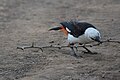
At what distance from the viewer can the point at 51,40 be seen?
9438 millimetres

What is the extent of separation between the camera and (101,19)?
1217cm

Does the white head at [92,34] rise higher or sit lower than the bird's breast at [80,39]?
higher

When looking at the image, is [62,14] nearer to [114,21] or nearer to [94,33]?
[114,21]

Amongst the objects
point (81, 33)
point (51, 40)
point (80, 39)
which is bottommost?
point (51, 40)

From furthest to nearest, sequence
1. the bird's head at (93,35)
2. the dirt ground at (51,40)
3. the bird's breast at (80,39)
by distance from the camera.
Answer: the bird's breast at (80,39) → the bird's head at (93,35) → the dirt ground at (51,40)

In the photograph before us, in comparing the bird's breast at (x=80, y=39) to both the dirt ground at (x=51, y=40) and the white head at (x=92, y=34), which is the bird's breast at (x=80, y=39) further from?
the dirt ground at (x=51, y=40)

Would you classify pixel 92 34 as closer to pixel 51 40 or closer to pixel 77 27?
pixel 77 27

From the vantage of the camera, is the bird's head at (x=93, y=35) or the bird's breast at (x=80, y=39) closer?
the bird's head at (x=93, y=35)

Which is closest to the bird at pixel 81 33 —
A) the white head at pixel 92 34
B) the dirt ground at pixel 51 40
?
the white head at pixel 92 34

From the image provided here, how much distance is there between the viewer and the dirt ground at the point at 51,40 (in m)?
6.94

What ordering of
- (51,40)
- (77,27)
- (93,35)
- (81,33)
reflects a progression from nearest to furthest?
(93,35)
(81,33)
(77,27)
(51,40)

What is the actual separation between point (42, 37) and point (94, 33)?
282cm

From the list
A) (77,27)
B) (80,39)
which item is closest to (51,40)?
(77,27)

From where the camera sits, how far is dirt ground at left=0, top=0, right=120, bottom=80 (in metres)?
6.94
